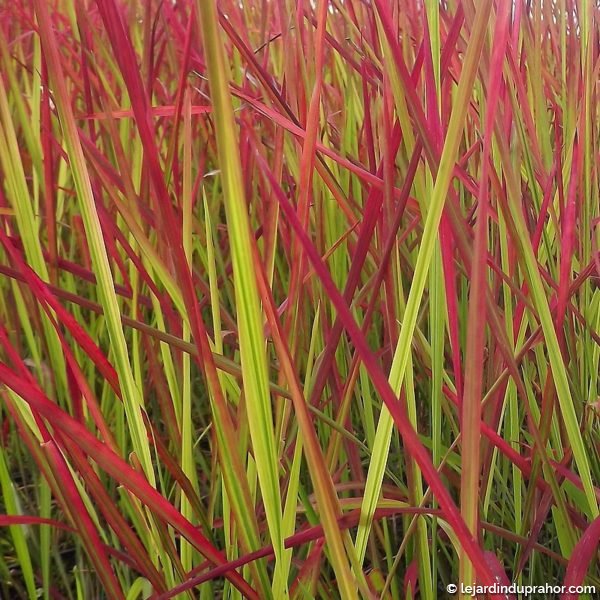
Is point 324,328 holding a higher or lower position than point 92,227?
lower

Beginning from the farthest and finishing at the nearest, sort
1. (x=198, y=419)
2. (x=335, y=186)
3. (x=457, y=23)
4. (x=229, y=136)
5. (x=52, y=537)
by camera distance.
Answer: (x=198, y=419)
(x=52, y=537)
(x=335, y=186)
(x=457, y=23)
(x=229, y=136)

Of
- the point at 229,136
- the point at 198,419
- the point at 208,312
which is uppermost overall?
the point at 229,136

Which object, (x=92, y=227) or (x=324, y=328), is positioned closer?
(x=92, y=227)

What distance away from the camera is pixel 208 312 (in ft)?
2.93

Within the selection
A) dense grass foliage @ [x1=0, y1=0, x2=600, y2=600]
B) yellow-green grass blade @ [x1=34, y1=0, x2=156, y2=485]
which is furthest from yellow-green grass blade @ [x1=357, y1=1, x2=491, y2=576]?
yellow-green grass blade @ [x1=34, y1=0, x2=156, y2=485]

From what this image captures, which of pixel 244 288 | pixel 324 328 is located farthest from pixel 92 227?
pixel 324 328

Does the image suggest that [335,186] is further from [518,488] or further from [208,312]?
[208,312]

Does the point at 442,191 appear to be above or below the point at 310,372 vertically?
above

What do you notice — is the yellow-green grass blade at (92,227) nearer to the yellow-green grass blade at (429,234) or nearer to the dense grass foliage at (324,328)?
the dense grass foliage at (324,328)

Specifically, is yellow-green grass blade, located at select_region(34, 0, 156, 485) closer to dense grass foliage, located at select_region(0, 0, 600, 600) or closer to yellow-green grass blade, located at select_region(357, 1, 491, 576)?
dense grass foliage, located at select_region(0, 0, 600, 600)

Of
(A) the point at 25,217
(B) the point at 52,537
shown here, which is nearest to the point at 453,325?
(A) the point at 25,217

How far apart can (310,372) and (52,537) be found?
→ 13.0 inches

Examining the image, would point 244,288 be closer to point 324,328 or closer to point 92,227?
point 92,227

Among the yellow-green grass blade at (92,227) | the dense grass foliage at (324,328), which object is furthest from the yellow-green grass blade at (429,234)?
the yellow-green grass blade at (92,227)
